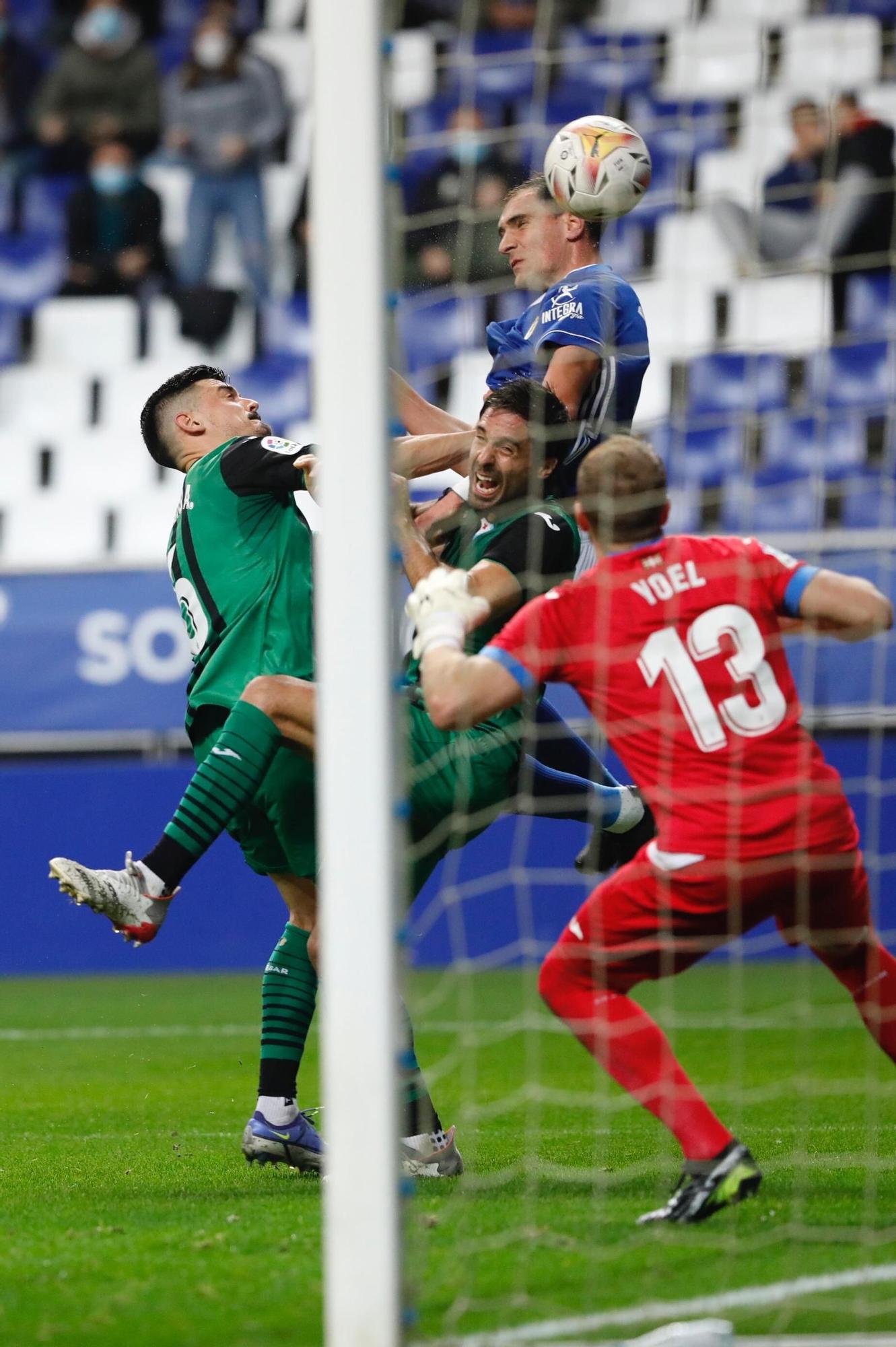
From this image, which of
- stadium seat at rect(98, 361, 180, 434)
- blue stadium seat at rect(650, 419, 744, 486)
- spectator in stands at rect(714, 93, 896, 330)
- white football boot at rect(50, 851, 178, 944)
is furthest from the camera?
stadium seat at rect(98, 361, 180, 434)

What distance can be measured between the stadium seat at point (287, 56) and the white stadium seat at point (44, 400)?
271 centimetres

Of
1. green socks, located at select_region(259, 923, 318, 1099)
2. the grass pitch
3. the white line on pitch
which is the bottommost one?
the grass pitch

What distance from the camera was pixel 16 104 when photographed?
13.9m

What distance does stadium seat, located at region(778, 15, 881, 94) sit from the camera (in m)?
12.3

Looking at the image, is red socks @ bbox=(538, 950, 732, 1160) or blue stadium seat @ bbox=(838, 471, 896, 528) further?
blue stadium seat @ bbox=(838, 471, 896, 528)

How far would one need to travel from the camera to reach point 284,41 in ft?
45.5

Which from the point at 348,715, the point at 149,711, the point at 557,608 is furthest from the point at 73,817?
the point at 348,715

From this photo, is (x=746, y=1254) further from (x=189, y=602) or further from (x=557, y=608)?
(x=189, y=602)

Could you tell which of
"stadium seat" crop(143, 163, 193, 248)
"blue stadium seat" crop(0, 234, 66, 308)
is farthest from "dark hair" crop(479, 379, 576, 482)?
"blue stadium seat" crop(0, 234, 66, 308)

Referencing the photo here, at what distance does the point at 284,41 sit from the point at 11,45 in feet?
6.85

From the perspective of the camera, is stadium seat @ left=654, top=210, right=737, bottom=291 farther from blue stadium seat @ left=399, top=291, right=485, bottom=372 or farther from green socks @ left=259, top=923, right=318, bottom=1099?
green socks @ left=259, top=923, right=318, bottom=1099

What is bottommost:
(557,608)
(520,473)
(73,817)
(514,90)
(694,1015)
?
(694,1015)

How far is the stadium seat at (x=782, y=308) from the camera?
1227 centimetres

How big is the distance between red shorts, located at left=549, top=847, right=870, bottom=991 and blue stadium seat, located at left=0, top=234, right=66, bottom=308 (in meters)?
10.7
